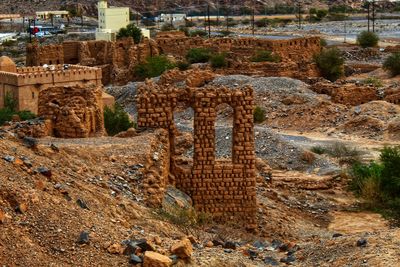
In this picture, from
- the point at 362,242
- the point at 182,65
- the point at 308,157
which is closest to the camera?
the point at 362,242

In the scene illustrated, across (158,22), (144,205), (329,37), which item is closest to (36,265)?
(144,205)

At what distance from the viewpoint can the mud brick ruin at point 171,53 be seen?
3947 cm

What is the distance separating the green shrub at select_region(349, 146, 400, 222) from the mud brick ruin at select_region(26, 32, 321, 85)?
1936 cm

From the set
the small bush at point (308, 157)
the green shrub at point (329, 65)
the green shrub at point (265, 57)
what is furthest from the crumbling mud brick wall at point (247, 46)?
the small bush at point (308, 157)

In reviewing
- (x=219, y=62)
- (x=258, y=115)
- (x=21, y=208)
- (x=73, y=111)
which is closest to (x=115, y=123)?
(x=73, y=111)

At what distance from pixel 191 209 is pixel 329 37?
64.6m

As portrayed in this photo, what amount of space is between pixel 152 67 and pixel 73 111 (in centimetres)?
2528

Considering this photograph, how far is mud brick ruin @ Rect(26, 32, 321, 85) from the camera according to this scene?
39469mm

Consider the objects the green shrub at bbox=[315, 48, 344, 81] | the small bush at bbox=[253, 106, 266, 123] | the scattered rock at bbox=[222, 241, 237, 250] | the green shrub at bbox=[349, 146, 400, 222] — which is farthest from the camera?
the green shrub at bbox=[315, 48, 344, 81]

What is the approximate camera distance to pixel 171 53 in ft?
154

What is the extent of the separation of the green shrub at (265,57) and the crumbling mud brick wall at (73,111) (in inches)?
967

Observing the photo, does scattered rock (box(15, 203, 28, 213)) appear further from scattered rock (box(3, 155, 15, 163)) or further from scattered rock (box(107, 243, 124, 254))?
scattered rock (box(3, 155, 15, 163))

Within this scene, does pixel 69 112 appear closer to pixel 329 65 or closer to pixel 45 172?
pixel 45 172

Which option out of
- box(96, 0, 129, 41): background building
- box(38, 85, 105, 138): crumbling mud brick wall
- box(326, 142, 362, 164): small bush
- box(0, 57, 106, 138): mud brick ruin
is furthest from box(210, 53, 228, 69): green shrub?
box(96, 0, 129, 41): background building
